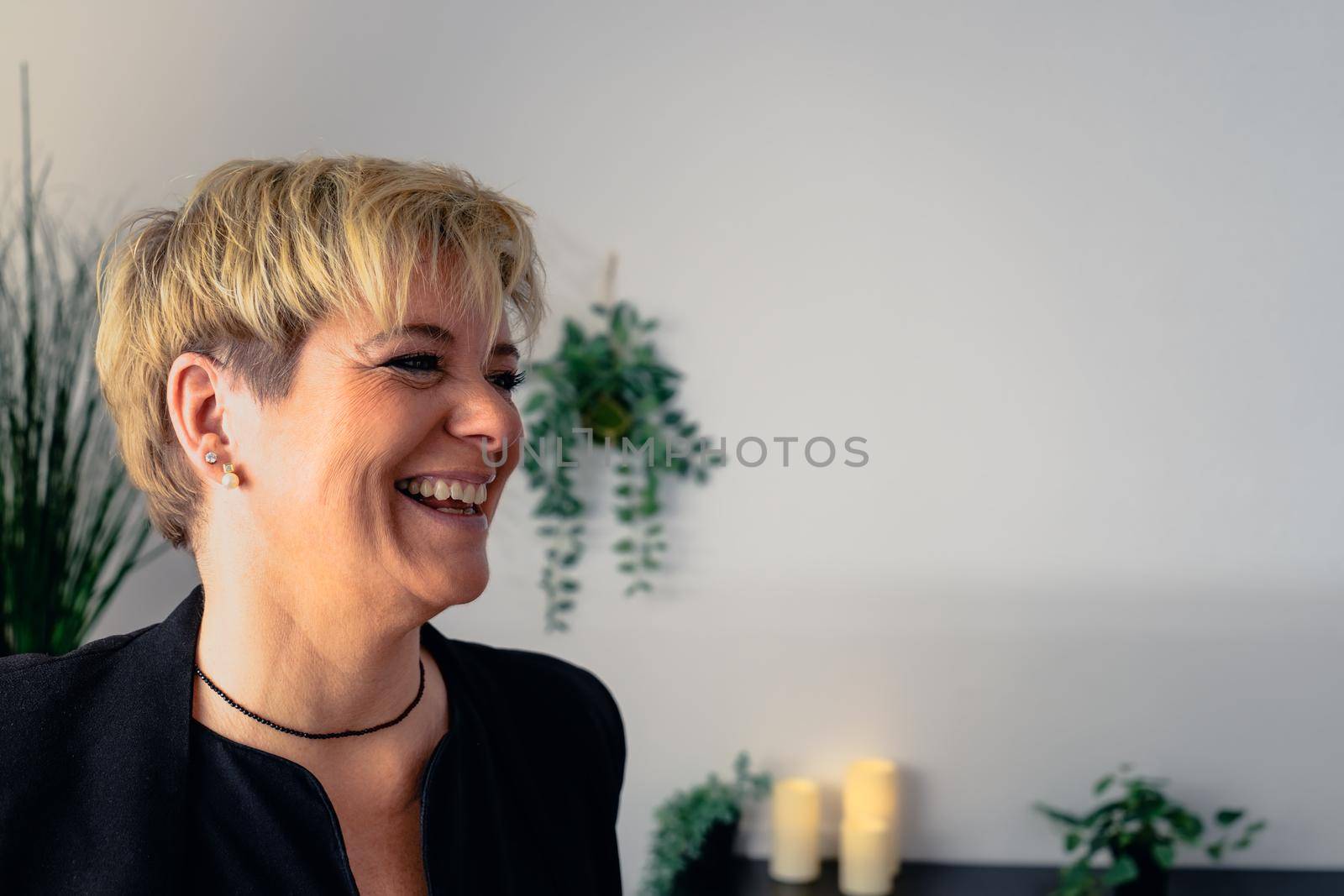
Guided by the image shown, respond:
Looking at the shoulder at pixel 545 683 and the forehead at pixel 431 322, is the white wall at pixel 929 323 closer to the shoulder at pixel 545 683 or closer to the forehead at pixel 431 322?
the shoulder at pixel 545 683

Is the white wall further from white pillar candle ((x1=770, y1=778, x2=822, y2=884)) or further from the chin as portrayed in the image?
the chin

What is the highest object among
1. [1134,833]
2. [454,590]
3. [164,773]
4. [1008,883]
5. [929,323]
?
[929,323]

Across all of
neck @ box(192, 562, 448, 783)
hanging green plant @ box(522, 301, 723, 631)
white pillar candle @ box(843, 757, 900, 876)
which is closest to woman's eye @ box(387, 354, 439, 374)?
neck @ box(192, 562, 448, 783)

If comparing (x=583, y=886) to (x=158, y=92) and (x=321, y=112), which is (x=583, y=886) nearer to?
(x=321, y=112)

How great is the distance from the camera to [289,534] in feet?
3.37

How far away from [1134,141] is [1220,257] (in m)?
0.31

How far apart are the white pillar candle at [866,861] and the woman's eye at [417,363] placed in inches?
63.1

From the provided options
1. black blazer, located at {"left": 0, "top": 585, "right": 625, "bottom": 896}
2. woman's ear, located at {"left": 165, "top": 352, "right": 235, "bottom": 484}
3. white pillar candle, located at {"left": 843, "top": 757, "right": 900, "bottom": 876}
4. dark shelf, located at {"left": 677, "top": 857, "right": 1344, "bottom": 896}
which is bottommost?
dark shelf, located at {"left": 677, "top": 857, "right": 1344, "bottom": 896}

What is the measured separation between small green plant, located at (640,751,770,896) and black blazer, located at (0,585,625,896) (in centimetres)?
100

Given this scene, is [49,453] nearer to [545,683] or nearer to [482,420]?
[545,683]

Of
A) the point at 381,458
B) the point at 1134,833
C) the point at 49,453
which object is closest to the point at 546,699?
the point at 381,458

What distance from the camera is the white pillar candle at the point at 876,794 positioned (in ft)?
7.69

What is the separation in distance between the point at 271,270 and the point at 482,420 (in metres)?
0.23

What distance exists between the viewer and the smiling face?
3.31 ft
